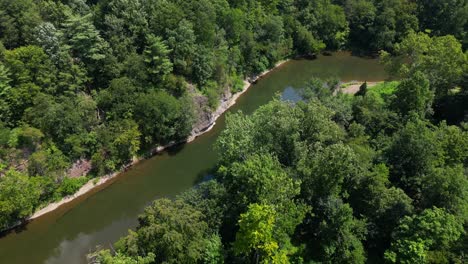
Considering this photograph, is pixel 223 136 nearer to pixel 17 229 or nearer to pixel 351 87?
pixel 17 229

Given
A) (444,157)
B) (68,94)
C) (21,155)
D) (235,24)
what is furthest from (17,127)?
(444,157)

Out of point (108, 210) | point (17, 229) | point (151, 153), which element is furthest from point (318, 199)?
point (17, 229)

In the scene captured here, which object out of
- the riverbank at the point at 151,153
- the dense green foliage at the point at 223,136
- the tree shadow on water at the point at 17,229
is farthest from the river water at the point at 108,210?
the dense green foliage at the point at 223,136

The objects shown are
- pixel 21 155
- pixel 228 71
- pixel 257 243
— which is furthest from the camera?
pixel 228 71

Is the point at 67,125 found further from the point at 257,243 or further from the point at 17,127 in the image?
the point at 257,243

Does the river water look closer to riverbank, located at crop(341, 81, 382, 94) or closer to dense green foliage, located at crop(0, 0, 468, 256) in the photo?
dense green foliage, located at crop(0, 0, 468, 256)

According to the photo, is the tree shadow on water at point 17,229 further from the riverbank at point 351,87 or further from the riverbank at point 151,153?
the riverbank at point 351,87
